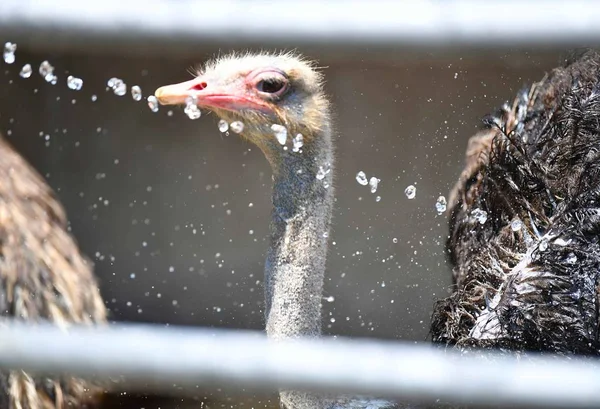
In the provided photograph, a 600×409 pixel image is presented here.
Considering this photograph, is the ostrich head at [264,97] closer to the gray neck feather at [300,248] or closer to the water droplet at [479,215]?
the gray neck feather at [300,248]

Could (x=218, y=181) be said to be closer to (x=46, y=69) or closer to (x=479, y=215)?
(x=479, y=215)

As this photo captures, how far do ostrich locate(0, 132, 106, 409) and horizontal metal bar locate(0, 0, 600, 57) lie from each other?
214 cm

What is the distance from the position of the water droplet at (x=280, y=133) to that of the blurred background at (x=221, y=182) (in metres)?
1.44

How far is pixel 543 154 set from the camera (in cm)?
253

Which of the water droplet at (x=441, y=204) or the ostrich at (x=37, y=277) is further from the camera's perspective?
the water droplet at (x=441, y=204)

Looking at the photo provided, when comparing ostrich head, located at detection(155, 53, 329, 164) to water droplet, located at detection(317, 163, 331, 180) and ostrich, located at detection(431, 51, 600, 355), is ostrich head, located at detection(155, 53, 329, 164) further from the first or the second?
ostrich, located at detection(431, 51, 600, 355)

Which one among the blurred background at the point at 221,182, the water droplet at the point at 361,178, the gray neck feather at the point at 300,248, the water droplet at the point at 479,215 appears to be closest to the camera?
the gray neck feather at the point at 300,248

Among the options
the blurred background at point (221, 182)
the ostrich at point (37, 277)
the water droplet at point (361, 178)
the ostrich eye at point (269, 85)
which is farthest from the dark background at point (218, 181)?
the ostrich eye at point (269, 85)

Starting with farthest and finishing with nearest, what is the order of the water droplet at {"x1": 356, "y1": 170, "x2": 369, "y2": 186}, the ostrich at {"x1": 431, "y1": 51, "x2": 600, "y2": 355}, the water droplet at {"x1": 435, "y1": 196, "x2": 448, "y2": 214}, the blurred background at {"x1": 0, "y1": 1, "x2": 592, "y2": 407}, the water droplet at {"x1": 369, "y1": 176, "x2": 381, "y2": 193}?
1. the blurred background at {"x1": 0, "y1": 1, "x2": 592, "y2": 407}
2. the water droplet at {"x1": 369, "y1": 176, "x2": 381, "y2": 193}
3. the water droplet at {"x1": 435, "y1": 196, "x2": 448, "y2": 214}
4. the water droplet at {"x1": 356, "y1": 170, "x2": 369, "y2": 186}
5. the ostrich at {"x1": 431, "y1": 51, "x2": 600, "y2": 355}

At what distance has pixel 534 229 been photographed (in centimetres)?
240

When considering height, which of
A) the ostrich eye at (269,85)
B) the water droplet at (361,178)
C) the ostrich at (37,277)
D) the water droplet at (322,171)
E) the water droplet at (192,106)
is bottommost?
the ostrich at (37,277)

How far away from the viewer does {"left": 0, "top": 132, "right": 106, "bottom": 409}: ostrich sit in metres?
2.84

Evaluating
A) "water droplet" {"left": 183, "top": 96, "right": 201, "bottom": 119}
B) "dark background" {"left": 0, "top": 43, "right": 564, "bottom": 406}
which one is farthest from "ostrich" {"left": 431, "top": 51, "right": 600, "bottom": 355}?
"dark background" {"left": 0, "top": 43, "right": 564, "bottom": 406}

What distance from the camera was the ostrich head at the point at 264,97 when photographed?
8.07 ft
